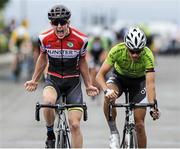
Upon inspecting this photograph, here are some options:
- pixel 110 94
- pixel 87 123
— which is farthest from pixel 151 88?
pixel 87 123

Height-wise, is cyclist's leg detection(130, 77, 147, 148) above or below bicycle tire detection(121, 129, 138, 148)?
above

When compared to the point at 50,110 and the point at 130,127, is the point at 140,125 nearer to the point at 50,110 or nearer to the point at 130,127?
the point at 130,127

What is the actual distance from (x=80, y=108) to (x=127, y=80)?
2.93 feet

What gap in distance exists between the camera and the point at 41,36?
11.5 m

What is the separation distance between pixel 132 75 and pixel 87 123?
7233 millimetres

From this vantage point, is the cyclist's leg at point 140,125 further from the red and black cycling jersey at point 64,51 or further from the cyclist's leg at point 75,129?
the red and black cycling jersey at point 64,51

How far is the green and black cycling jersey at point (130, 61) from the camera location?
1141 centimetres

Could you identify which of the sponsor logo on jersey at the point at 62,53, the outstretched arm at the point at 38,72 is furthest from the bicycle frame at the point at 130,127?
the outstretched arm at the point at 38,72

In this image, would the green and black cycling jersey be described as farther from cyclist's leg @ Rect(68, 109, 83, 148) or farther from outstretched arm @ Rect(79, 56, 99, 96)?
cyclist's leg @ Rect(68, 109, 83, 148)

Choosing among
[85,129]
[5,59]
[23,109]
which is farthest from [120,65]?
[5,59]

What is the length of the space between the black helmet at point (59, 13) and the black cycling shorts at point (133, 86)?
1.25m

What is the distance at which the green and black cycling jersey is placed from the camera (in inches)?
449

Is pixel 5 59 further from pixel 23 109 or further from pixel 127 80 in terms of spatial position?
pixel 127 80

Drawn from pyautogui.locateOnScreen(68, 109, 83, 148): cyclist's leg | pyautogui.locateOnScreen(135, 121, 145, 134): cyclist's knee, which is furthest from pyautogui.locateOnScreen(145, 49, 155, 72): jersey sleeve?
pyautogui.locateOnScreen(68, 109, 83, 148): cyclist's leg
